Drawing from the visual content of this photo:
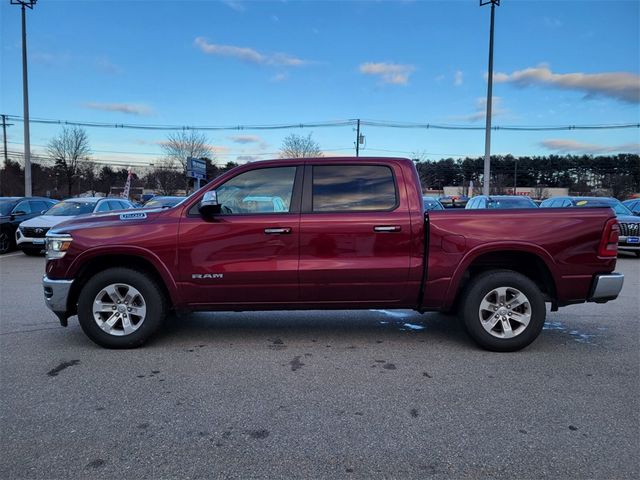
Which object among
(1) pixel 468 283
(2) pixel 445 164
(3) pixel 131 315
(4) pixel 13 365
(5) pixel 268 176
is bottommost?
(4) pixel 13 365

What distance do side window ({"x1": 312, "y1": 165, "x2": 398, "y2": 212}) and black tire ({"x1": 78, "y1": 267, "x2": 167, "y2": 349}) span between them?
189 cm

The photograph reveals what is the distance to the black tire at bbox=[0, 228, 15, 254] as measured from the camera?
1323 centimetres

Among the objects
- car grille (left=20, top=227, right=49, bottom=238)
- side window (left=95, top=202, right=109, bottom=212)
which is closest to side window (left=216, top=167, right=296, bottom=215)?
car grille (left=20, top=227, right=49, bottom=238)

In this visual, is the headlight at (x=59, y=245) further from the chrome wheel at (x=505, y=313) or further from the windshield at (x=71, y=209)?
the windshield at (x=71, y=209)

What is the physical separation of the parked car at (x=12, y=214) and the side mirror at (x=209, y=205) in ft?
38.8

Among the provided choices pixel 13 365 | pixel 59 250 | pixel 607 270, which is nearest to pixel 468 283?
pixel 607 270

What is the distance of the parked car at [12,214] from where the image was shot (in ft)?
43.6

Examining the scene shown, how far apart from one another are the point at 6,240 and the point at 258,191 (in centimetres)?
1220

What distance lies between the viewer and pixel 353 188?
15.8 ft

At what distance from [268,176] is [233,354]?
188 cm

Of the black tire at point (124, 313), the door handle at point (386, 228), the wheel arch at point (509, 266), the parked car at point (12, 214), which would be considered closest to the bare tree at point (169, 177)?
the parked car at point (12, 214)

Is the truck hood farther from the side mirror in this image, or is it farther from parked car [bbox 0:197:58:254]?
parked car [bbox 0:197:58:254]

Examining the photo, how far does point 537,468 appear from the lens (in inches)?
105

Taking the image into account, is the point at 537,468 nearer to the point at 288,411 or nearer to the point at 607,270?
the point at 288,411
